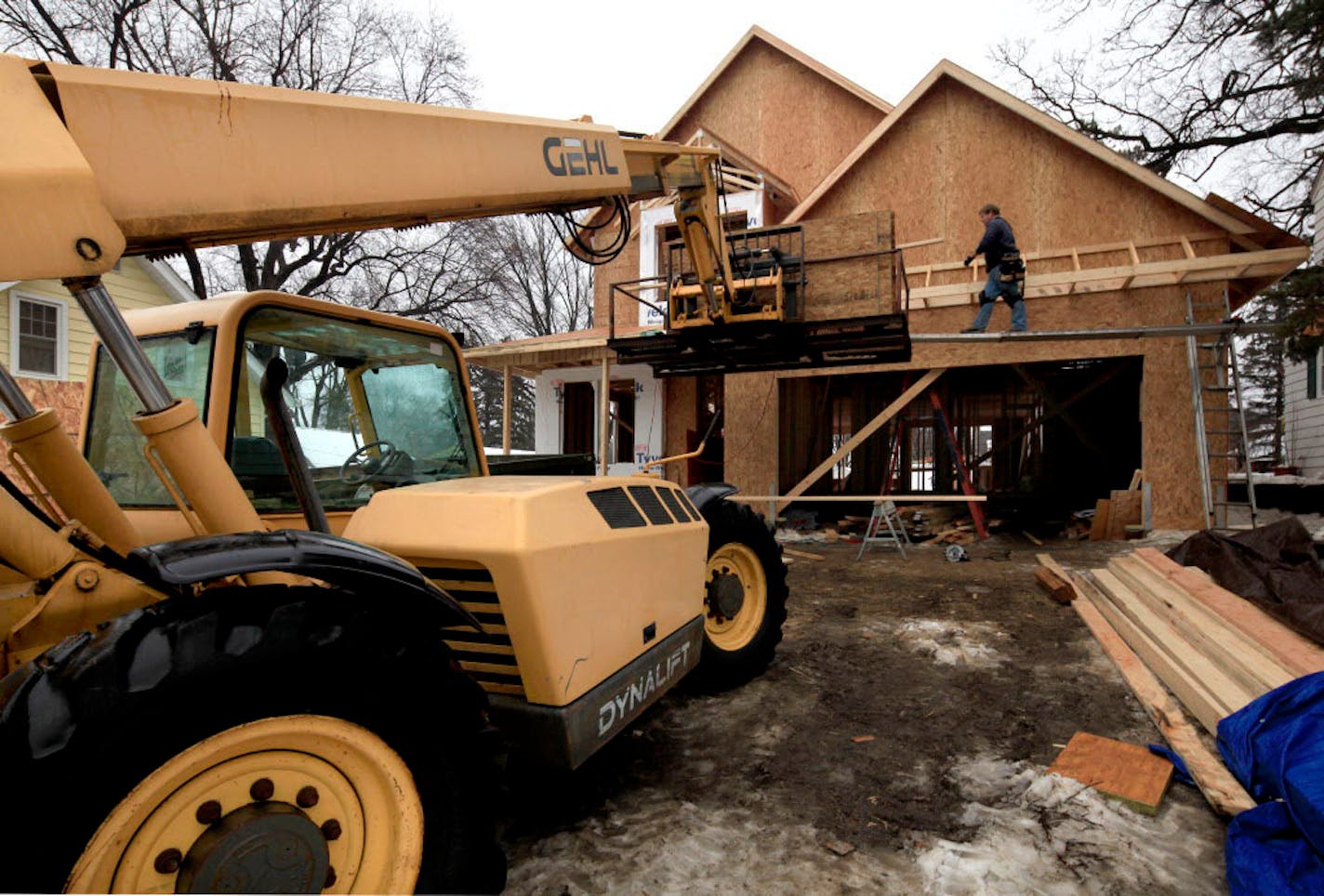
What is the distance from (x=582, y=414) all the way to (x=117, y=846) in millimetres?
14746

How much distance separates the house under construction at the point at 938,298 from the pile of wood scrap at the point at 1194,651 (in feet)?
12.1

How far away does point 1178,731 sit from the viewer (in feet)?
11.9

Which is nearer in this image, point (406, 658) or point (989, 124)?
point (406, 658)

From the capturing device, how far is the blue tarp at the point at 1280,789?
90.0 inches

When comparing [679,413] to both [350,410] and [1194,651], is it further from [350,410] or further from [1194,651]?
[350,410]

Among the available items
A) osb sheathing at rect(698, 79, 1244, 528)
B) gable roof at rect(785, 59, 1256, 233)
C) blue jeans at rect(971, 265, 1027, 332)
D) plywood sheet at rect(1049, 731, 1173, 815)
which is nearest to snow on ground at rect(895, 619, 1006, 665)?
plywood sheet at rect(1049, 731, 1173, 815)

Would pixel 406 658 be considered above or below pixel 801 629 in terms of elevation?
above

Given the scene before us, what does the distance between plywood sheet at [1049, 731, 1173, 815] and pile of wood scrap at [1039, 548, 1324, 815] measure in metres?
0.17

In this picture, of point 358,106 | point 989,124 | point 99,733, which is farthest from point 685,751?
point 989,124

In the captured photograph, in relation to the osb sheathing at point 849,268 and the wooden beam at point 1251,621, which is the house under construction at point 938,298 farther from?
the wooden beam at point 1251,621

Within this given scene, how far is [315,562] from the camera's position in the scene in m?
1.67

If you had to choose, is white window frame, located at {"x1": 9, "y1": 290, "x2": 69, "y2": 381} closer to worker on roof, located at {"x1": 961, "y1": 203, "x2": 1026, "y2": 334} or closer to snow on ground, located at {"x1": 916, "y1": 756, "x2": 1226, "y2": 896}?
snow on ground, located at {"x1": 916, "y1": 756, "x2": 1226, "y2": 896}

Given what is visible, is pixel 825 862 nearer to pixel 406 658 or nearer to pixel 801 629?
pixel 406 658

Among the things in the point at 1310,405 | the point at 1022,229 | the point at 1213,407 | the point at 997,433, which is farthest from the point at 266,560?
the point at 1310,405
